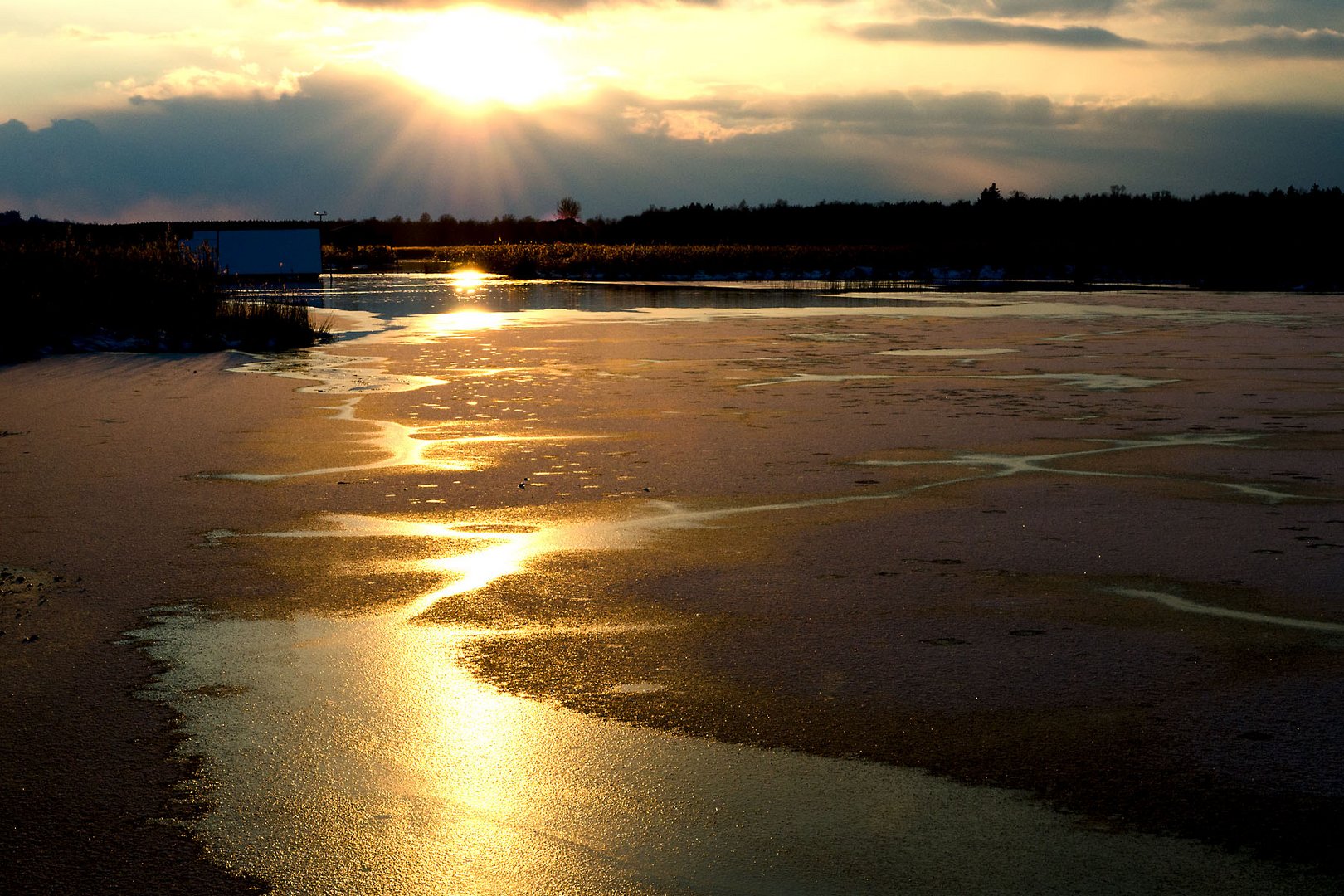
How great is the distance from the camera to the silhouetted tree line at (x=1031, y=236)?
5762 cm

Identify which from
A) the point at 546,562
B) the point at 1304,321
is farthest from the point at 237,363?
the point at 1304,321

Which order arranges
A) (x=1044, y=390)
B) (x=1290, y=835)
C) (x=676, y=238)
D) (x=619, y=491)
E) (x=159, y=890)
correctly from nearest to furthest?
(x=159, y=890) < (x=1290, y=835) < (x=619, y=491) < (x=1044, y=390) < (x=676, y=238)

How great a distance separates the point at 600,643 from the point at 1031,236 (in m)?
94.3

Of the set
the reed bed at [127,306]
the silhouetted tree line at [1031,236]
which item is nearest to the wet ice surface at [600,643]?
the reed bed at [127,306]

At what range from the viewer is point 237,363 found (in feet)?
67.0

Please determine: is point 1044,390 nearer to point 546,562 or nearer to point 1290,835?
point 546,562

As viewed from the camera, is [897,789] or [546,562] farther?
[546,562]

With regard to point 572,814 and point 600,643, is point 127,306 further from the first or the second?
point 572,814

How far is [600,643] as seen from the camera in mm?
6137

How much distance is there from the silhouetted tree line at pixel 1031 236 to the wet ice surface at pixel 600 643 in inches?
892

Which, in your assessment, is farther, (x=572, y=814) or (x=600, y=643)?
(x=600, y=643)

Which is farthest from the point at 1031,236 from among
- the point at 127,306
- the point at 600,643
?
the point at 600,643

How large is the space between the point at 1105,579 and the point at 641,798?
373 centimetres

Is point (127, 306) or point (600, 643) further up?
point (127, 306)
